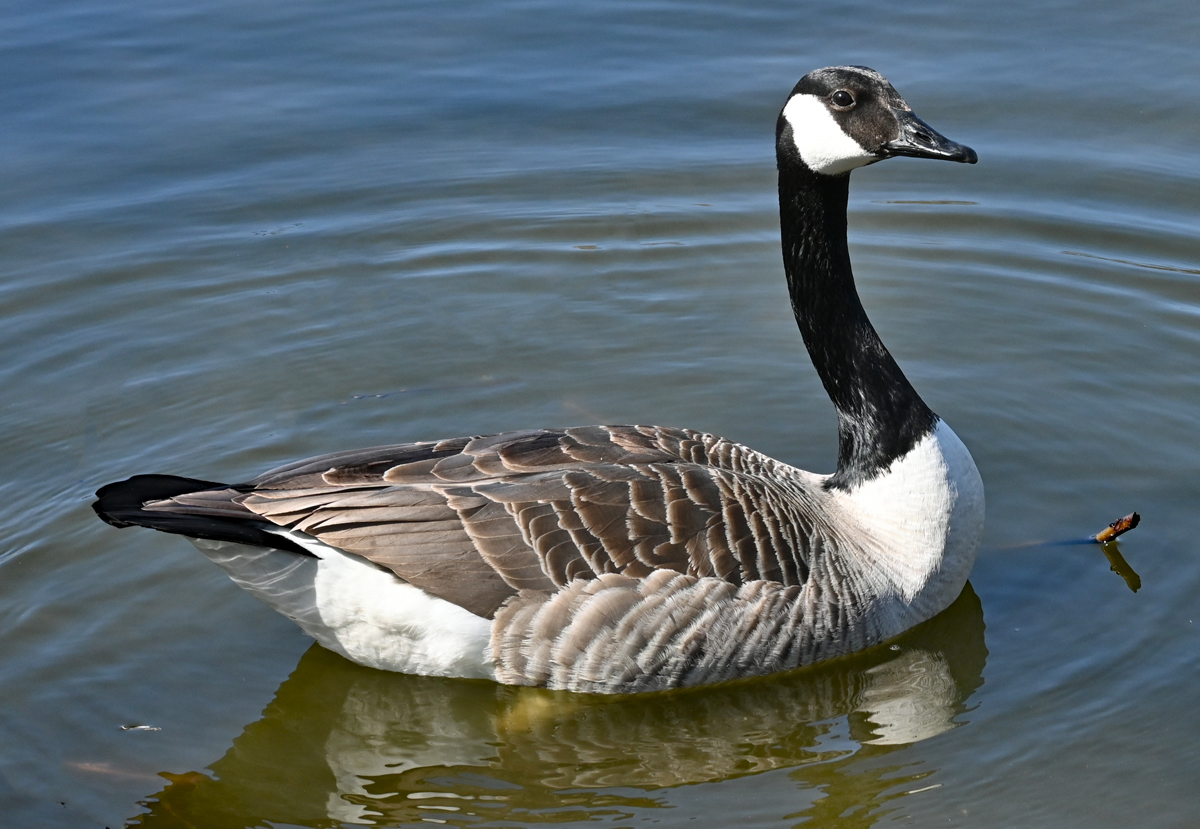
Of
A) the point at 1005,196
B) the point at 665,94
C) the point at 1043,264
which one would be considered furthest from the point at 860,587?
the point at 665,94

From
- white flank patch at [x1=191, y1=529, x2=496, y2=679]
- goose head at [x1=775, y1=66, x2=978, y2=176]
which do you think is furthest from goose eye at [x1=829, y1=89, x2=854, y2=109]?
white flank patch at [x1=191, y1=529, x2=496, y2=679]

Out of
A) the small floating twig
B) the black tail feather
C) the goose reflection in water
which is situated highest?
the black tail feather

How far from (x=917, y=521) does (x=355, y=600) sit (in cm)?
270

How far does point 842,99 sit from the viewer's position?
21.3ft

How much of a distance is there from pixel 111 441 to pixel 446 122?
4.91 meters

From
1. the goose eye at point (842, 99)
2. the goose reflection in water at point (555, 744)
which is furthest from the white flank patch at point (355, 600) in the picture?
the goose eye at point (842, 99)

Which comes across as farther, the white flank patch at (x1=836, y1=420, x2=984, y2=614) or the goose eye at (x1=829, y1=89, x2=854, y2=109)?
the white flank patch at (x1=836, y1=420, x2=984, y2=614)

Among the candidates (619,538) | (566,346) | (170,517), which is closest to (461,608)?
(619,538)

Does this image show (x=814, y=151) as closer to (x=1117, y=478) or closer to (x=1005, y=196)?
(x=1117, y=478)

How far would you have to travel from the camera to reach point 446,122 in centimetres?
1229

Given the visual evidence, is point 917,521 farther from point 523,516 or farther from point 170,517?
point 170,517

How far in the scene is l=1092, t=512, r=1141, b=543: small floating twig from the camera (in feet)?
23.9

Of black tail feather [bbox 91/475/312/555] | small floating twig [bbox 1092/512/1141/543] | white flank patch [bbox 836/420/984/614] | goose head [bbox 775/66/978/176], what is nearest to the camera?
black tail feather [bbox 91/475/312/555]

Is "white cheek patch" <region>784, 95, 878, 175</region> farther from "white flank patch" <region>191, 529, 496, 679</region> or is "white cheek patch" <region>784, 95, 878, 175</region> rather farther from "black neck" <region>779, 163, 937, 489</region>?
"white flank patch" <region>191, 529, 496, 679</region>
